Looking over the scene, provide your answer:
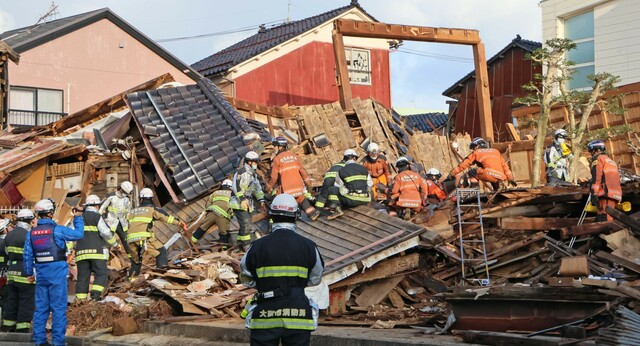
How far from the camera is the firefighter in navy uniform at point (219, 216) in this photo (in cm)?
1745

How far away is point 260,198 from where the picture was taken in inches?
664

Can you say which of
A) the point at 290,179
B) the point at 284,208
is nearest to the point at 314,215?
the point at 290,179

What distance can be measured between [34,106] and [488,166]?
21.3 m

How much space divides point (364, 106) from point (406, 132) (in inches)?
55.5

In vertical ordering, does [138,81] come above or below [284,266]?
above

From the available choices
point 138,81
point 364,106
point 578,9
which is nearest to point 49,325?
point 364,106

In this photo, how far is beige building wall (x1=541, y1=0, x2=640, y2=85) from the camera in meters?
25.0

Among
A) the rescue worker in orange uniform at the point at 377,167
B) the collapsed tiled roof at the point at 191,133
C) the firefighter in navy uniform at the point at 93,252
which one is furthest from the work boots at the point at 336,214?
the collapsed tiled roof at the point at 191,133

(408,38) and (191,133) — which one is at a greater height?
(408,38)

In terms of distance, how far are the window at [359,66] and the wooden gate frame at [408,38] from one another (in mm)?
11217

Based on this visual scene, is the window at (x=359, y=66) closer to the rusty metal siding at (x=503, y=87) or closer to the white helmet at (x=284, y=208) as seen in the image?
the rusty metal siding at (x=503, y=87)

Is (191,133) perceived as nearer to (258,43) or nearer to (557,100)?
(557,100)

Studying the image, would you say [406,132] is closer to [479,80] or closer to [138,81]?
[479,80]

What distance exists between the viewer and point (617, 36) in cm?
2534
